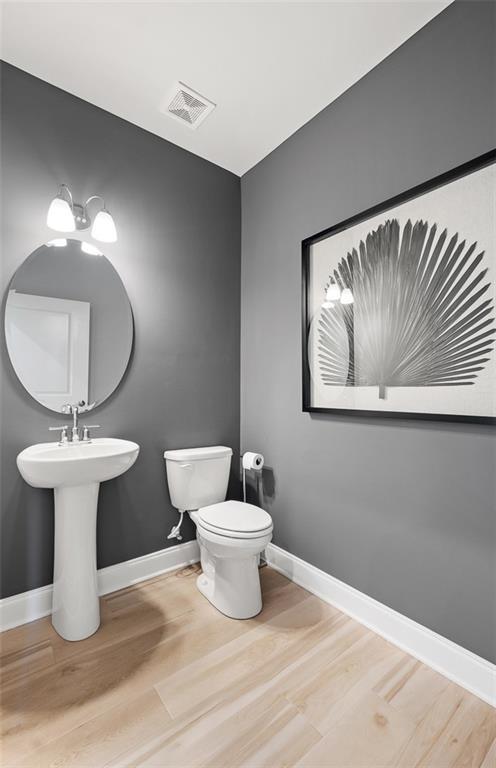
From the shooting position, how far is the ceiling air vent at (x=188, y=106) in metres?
1.82

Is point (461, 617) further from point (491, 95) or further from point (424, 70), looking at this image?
point (424, 70)

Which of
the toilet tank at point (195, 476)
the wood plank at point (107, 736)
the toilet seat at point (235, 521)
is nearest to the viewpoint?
the wood plank at point (107, 736)

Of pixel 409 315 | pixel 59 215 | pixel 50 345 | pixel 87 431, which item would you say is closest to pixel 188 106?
pixel 59 215

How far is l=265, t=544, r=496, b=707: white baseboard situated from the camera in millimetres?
1271

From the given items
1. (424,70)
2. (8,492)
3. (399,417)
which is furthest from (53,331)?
(424,70)

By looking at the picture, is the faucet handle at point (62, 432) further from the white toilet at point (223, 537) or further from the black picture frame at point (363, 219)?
the black picture frame at point (363, 219)

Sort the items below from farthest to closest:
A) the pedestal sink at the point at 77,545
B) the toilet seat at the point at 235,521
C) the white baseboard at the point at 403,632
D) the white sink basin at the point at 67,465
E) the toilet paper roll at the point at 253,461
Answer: the toilet paper roll at the point at 253,461
the toilet seat at the point at 235,521
the pedestal sink at the point at 77,545
the white sink basin at the point at 67,465
the white baseboard at the point at 403,632

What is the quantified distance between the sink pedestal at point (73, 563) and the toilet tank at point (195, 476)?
54 centimetres

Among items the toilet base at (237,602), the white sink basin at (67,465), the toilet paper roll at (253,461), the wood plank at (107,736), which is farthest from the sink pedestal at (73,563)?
the toilet paper roll at (253,461)

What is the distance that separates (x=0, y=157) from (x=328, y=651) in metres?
2.63

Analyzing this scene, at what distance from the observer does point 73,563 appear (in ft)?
5.11

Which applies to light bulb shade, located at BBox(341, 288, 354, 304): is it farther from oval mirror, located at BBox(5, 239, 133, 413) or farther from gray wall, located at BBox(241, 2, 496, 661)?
oval mirror, located at BBox(5, 239, 133, 413)

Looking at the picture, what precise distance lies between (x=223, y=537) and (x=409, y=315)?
129 cm

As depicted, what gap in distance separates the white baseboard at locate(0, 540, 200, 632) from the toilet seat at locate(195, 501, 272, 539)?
Result: 465mm
